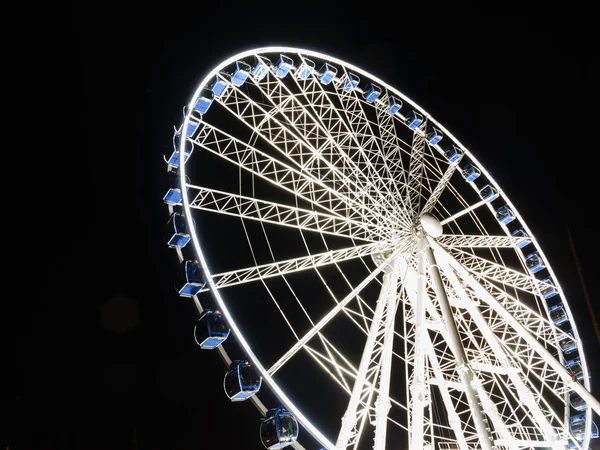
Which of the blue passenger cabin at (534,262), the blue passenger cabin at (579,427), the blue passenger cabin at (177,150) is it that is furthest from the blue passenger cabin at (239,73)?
the blue passenger cabin at (579,427)

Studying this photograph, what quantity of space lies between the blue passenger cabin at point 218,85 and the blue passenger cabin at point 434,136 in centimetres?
617

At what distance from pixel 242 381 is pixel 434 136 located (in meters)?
9.26

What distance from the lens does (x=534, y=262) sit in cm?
1550

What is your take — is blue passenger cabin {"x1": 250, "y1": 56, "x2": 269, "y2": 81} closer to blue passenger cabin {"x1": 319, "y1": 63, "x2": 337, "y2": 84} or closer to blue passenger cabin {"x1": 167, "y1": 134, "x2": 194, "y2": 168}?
blue passenger cabin {"x1": 319, "y1": 63, "x2": 337, "y2": 84}

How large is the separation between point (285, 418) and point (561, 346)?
9524 millimetres

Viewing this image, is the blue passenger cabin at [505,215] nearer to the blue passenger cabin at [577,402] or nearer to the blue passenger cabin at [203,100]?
the blue passenger cabin at [577,402]

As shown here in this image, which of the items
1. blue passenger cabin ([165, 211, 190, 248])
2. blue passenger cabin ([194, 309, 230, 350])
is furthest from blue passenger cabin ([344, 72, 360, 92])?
blue passenger cabin ([194, 309, 230, 350])

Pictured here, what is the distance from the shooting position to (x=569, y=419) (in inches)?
553

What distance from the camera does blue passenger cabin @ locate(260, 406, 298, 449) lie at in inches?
344

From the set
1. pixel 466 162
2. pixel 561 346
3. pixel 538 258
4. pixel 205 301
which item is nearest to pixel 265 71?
pixel 205 301

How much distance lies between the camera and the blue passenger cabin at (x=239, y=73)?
12.2 meters

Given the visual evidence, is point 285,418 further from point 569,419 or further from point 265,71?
point 569,419

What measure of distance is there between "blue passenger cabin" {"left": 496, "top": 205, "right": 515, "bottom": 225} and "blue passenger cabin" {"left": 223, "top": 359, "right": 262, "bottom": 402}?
9.63 metres

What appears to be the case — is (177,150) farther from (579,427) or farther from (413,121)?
(579,427)
